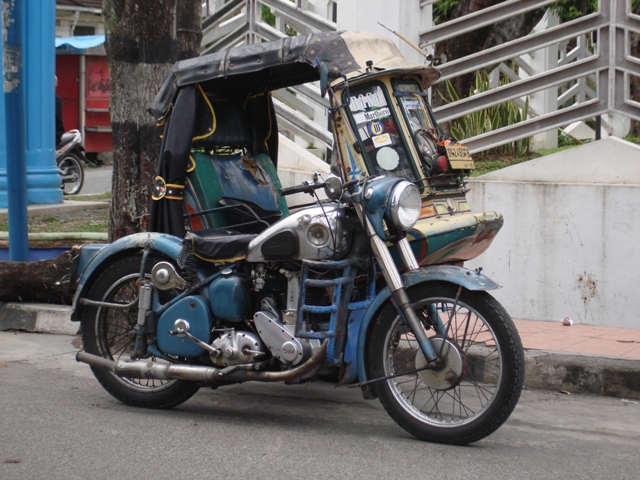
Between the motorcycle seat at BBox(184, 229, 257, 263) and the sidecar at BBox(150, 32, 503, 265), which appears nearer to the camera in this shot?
the motorcycle seat at BBox(184, 229, 257, 263)

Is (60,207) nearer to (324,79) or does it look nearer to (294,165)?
(294,165)

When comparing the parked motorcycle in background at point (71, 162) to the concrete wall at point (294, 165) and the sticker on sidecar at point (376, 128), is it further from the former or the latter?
the sticker on sidecar at point (376, 128)

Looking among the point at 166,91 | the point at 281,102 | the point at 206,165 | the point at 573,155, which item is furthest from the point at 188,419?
the point at 281,102

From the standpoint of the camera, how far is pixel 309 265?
16.2 feet

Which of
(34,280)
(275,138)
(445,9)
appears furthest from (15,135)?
(445,9)

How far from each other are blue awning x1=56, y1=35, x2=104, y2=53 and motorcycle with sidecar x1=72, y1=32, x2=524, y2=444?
57.4ft

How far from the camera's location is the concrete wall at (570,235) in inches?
298

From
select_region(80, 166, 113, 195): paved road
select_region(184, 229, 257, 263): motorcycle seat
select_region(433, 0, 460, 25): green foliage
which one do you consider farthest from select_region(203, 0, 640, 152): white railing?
select_region(80, 166, 113, 195): paved road

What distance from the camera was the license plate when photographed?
6.16 m

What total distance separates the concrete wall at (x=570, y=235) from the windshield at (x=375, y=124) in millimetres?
1920

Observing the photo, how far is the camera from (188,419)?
17.3ft

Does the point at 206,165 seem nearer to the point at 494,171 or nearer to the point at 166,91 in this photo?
the point at 166,91

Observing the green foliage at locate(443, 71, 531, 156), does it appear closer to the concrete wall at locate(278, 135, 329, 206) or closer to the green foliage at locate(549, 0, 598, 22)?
the concrete wall at locate(278, 135, 329, 206)

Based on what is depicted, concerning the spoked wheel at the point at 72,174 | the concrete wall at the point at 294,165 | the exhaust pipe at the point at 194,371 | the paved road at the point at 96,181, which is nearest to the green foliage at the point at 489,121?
the concrete wall at the point at 294,165
